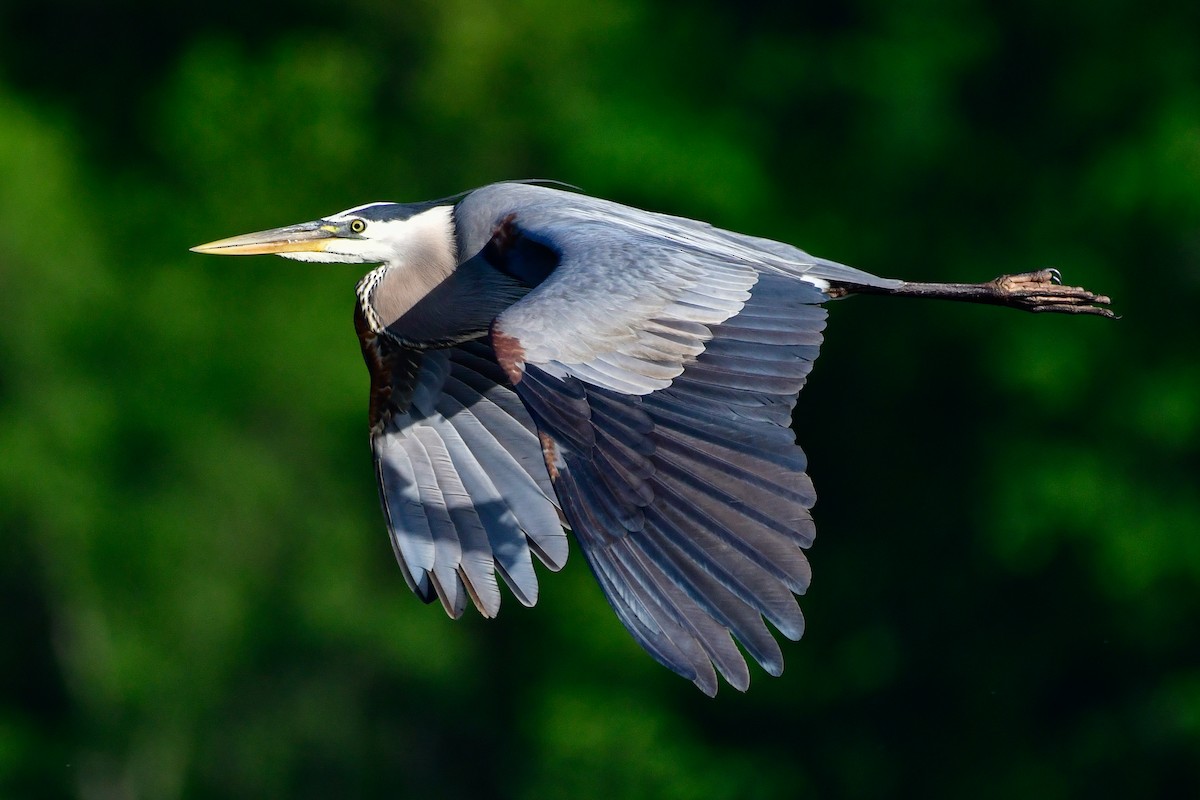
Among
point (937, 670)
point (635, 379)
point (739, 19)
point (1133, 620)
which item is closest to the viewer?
point (635, 379)

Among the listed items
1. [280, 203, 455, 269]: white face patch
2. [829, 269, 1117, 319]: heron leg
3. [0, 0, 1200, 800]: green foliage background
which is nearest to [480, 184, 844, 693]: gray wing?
[829, 269, 1117, 319]: heron leg

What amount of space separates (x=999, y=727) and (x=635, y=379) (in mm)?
11418

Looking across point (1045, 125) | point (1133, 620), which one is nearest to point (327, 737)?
point (1133, 620)

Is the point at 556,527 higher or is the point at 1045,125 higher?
the point at 556,527

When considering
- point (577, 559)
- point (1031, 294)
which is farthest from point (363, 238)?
point (577, 559)

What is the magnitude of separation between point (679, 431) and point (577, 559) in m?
10.00

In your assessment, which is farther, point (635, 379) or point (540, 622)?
point (540, 622)

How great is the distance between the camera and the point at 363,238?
7.54 metres

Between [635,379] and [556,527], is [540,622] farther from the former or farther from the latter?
[635,379]

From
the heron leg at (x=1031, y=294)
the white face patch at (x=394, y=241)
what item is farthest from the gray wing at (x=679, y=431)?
the white face patch at (x=394, y=241)

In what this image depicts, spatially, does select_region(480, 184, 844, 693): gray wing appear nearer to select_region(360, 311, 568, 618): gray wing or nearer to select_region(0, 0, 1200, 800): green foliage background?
select_region(360, 311, 568, 618): gray wing

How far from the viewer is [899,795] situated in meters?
17.2

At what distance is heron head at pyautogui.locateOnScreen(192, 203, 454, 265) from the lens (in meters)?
7.47

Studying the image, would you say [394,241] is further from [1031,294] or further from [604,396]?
[1031,294]
